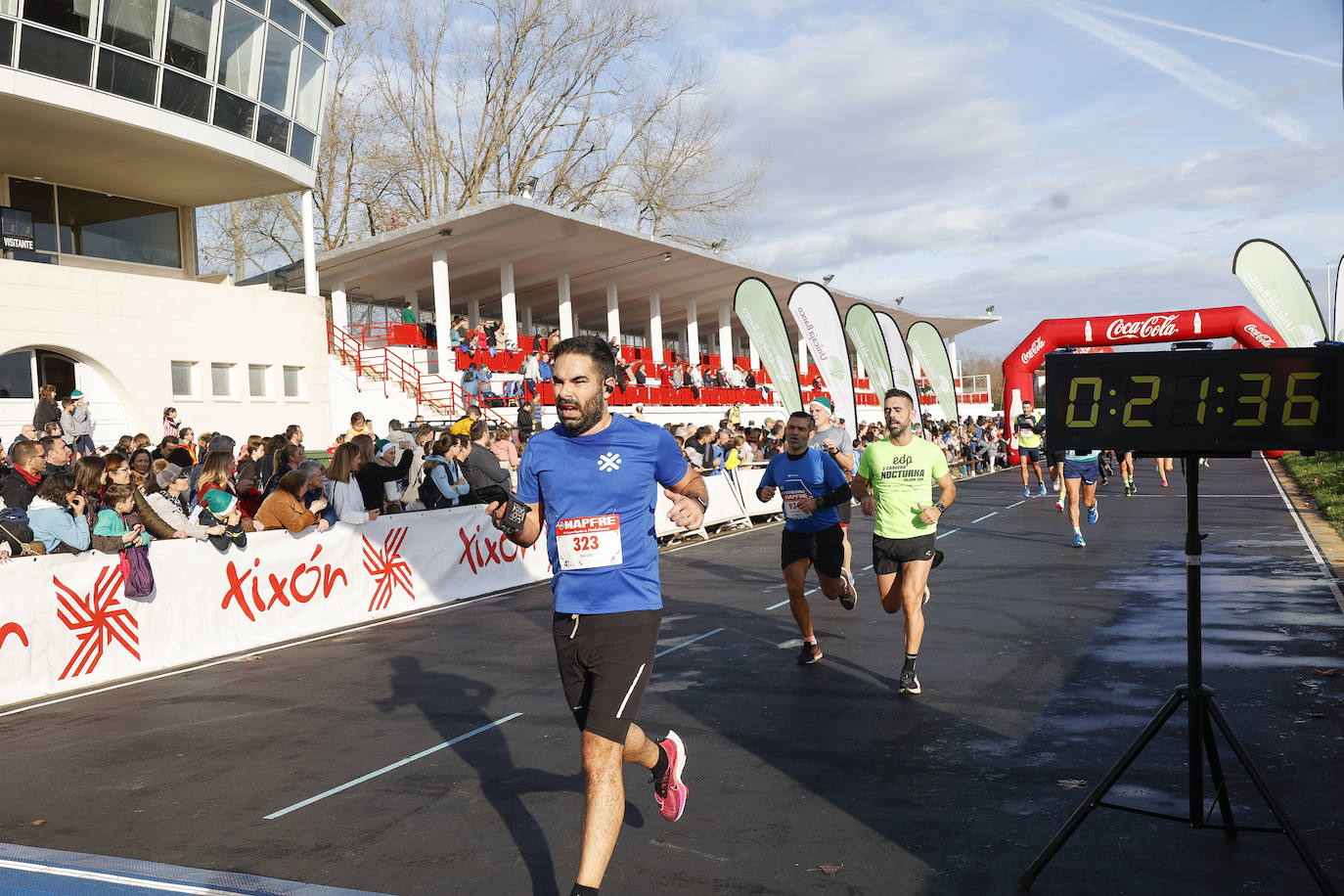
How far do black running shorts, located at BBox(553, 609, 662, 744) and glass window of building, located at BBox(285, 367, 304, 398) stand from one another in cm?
2163

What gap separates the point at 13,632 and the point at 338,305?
27109mm

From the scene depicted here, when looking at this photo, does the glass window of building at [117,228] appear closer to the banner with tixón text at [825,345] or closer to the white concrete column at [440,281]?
the white concrete column at [440,281]

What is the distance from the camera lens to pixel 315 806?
216 inches

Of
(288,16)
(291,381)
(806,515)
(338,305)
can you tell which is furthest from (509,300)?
(806,515)

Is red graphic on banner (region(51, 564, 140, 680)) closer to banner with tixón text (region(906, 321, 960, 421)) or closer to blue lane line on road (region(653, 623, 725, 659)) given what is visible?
blue lane line on road (region(653, 623, 725, 659))

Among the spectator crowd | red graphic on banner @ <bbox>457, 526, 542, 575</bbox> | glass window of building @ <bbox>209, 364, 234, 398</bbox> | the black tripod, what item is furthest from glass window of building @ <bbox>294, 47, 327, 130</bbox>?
the black tripod

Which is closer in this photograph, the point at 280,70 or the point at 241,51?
the point at 241,51

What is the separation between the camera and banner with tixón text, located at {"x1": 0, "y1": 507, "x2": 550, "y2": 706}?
8.67m

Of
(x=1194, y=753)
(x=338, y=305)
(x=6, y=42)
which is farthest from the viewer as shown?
(x=338, y=305)

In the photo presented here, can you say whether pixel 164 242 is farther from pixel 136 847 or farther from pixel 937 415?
pixel 937 415

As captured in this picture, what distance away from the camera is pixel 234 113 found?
2302 cm

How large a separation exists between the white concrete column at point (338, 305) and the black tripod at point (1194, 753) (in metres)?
31.6

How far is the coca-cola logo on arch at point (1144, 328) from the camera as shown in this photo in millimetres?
27188

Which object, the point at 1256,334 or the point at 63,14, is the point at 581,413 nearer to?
the point at 63,14
